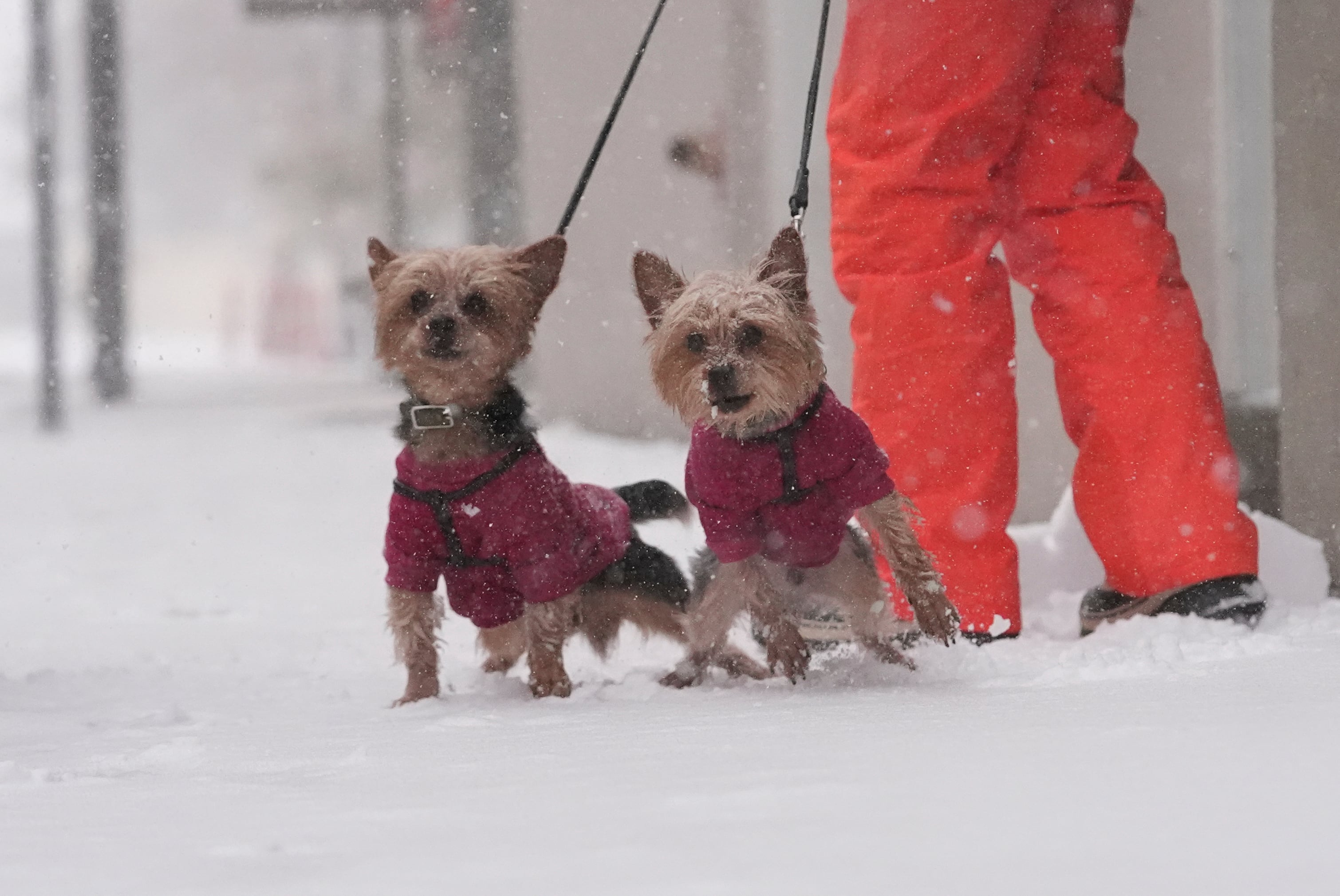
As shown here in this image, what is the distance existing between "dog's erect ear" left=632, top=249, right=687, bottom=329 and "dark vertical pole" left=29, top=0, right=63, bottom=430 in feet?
36.7

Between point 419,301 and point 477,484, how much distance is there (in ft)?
1.38

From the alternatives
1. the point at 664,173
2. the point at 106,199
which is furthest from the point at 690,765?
the point at 106,199

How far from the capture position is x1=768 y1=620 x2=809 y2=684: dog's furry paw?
99.9 inches

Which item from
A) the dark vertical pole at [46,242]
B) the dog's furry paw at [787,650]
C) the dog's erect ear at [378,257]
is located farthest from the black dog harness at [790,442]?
the dark vertical pole at [46,242]

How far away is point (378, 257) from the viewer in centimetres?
286

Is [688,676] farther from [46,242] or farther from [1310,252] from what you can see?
[46,242]

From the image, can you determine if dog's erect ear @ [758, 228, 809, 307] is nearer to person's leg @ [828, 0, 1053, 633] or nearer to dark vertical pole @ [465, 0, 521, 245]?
person's leg @ [828, 0, 1053, 633]

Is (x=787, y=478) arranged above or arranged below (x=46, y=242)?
below

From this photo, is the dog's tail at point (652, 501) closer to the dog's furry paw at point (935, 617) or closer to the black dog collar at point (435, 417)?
the black dog collar at point (435, 417)

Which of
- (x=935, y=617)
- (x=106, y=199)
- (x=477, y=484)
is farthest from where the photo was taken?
(x=106, y=199)

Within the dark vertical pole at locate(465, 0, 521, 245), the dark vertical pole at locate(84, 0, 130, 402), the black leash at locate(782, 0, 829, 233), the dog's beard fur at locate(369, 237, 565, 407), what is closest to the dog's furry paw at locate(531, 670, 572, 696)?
the dog's beard fur at locate(369, 237, 565, 407)

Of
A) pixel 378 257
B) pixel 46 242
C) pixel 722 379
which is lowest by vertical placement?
pixel 722 379

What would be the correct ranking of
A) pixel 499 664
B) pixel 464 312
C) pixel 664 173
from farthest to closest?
pixel 664 173, pixel 499 664, pixel 464 312

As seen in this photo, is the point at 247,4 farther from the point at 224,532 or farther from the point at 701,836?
the point at 701,836
